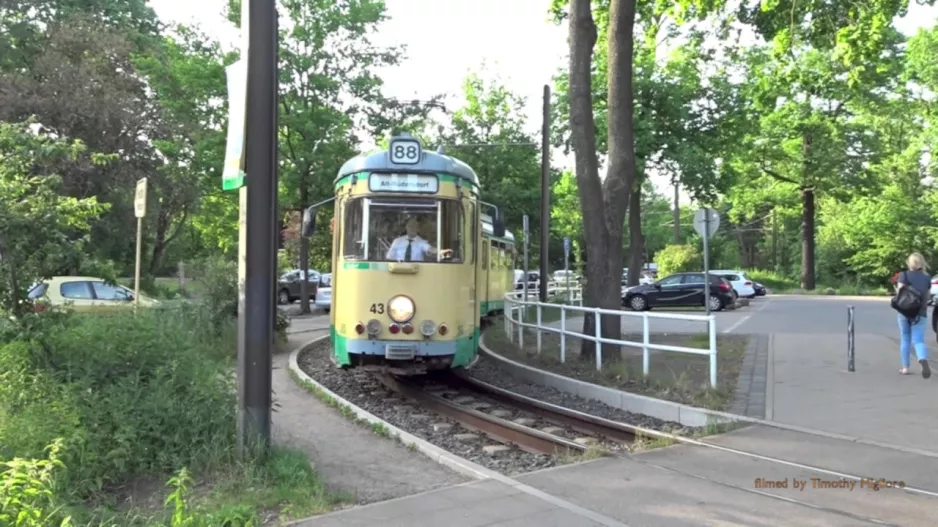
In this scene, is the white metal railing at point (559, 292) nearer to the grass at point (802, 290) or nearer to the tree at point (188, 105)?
the tree at point (188, 105)

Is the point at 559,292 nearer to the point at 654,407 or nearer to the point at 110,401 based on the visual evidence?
the point at 654,407

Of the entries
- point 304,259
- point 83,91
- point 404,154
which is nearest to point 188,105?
point 83,91

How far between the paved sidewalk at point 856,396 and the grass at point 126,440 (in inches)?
200

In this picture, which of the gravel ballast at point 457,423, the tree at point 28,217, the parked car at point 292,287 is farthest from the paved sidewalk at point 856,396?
the parked car at point 292,287

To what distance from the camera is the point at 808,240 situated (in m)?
42.0

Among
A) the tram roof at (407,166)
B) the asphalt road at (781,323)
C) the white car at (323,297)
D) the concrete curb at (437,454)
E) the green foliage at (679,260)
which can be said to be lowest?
the concrete curb at (437,454)

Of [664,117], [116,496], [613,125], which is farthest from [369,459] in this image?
[664,117]

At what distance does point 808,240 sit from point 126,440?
4232cm

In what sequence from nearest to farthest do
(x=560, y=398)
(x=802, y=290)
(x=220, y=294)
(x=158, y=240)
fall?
1. (x=560, y=398)
2. (x=220, y=294)
3. (x=158, y=240)
4. (x=802, y=290)

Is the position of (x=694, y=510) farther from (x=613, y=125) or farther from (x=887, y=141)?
(x=887, y=141)

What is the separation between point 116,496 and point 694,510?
4081mm

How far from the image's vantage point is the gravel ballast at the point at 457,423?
7011 mm

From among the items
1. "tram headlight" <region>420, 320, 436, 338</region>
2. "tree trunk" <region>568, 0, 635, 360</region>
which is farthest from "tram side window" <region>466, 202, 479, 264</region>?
"tree trunk" <region>568, 0, 635, 360</region>

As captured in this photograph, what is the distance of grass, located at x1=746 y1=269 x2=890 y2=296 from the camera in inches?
1667
